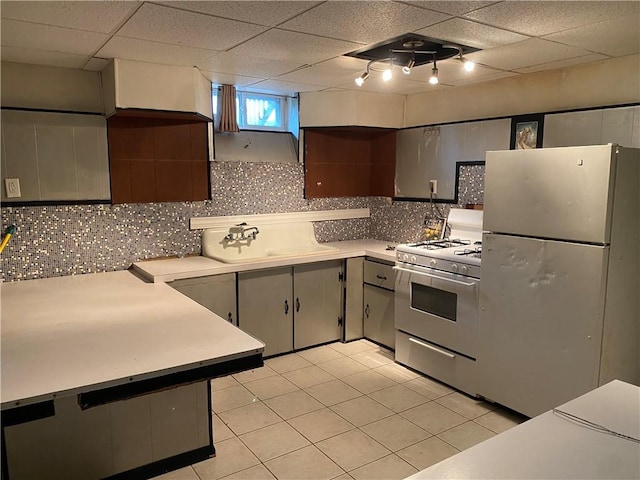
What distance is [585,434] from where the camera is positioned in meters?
1.26

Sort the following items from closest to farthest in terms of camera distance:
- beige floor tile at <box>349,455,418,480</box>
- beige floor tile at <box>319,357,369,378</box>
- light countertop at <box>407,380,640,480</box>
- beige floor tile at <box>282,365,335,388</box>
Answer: light countertop at <box>407,380,640,480</box> < beige floor tile at <box>349,455,418,480</box> < beige floor tile at <box>282,365,335,388</box> < beige floor tile at <box>319,357,369,378</box>

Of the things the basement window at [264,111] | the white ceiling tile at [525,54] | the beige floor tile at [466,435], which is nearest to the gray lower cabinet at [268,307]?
the basement window at [264,111]

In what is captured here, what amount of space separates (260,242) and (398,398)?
1790 mm

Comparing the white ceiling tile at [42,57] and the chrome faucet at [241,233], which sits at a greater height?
the white ceiling tile at [42,57]

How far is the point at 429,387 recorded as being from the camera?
11.2ft

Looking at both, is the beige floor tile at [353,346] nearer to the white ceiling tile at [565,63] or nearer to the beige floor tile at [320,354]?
the beige floor tile at [320,354]

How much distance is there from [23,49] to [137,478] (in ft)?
7.90

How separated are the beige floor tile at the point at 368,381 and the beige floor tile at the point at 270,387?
43 cm

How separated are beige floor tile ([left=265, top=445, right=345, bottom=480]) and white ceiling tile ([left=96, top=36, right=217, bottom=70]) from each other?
90.9 inches

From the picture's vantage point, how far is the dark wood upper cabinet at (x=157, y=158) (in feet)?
11.2

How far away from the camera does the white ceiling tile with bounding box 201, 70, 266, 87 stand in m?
3.36

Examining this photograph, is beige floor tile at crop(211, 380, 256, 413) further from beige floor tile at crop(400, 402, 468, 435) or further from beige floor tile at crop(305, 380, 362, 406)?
beige floor tile at crop(400, 402, 468, 435)

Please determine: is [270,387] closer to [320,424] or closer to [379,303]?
[320,424]

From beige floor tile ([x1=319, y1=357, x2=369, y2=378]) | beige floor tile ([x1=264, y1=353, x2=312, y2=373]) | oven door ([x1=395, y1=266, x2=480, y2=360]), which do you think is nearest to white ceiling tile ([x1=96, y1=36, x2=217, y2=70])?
oven door ([x1=395, y1=266, x2=480, y2=360])
